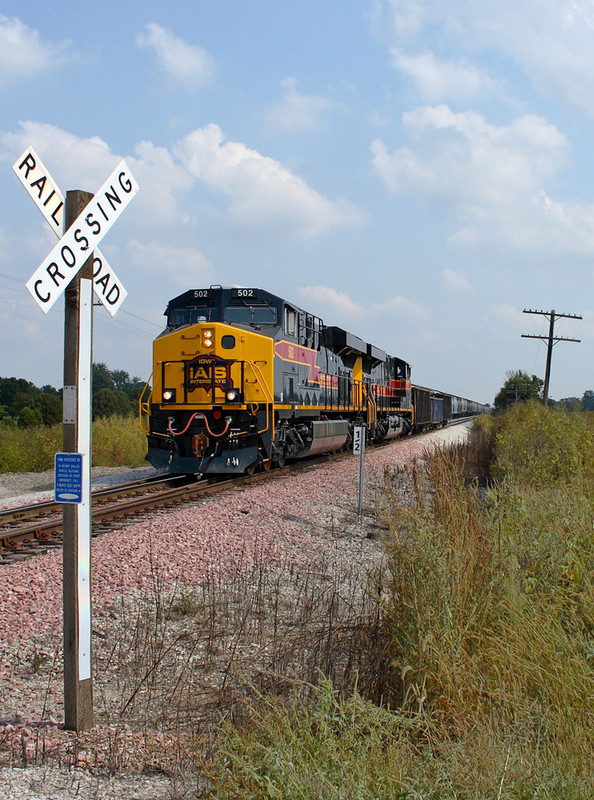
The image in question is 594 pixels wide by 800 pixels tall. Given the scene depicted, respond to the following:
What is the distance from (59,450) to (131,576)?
51.5ft

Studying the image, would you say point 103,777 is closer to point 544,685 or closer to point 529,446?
point 544,685

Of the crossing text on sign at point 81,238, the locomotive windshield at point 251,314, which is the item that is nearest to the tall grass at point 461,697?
the crossing text on sign at point 81,238

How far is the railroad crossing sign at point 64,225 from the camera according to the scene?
3.44 metres

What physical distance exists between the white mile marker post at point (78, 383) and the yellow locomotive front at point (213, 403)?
8.57 m

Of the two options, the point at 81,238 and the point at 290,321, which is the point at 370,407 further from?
the point at 81,238

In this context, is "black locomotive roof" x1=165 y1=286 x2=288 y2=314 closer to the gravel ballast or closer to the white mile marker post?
the gravel ballast

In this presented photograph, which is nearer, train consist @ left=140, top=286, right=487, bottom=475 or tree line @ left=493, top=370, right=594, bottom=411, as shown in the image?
train consist @ left=140, top=286, right=487, bottom=475

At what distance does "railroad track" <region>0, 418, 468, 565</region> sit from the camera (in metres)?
7.51

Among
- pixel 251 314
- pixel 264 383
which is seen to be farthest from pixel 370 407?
pixel 264 383

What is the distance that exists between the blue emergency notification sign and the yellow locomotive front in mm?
8601

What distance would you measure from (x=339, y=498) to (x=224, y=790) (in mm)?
8915

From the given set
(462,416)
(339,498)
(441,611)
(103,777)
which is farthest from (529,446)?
(462,416)

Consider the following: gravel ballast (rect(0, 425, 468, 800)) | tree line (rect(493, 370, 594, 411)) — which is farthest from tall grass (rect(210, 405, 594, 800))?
tree line (rect(493, 370, 594, 411))

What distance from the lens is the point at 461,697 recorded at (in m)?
3.36
